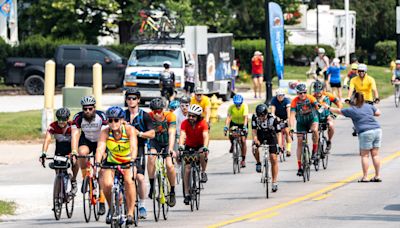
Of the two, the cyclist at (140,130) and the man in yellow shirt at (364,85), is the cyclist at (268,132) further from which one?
the man in yellow shirt at (364,85)

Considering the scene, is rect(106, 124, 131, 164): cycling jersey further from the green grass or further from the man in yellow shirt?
the man in yellow shirt

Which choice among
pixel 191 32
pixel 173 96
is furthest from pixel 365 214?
pixel 173 96

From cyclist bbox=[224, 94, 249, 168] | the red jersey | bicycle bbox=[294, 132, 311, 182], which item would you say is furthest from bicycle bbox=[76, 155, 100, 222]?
cyclist bbox=[224, 94, 249, 168]

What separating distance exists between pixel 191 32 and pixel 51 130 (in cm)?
1639

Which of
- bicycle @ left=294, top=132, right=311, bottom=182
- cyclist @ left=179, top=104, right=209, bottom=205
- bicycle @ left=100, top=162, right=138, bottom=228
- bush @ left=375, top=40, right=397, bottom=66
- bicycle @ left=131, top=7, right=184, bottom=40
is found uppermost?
bicycle @ left=131, top=7, right=184, bottom=40

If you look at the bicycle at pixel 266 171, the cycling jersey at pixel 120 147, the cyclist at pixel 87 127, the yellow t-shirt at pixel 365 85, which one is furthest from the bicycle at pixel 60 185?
the yellow t-shirt at pixel 365 85

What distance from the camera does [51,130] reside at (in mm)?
17750

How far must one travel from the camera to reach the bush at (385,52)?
3312 inches

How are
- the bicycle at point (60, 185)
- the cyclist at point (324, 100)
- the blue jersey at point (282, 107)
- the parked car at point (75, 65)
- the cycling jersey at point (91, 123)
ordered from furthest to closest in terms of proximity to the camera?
1. the parked car at point (75, 65)
2. the blue jersey at point (282, 107)
3. the cyclist at point (324, 100)
4. the bicycle at point (60, 185)
5. the cycling jersey at point (91, 123)

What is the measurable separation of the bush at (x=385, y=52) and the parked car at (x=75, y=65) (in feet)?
133

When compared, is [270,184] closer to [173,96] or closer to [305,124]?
[305,124]

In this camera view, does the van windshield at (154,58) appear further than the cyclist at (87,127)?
Yes

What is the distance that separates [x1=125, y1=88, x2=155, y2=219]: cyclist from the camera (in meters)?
16.2

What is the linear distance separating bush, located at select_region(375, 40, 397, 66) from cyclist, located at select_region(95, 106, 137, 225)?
70459 mm
